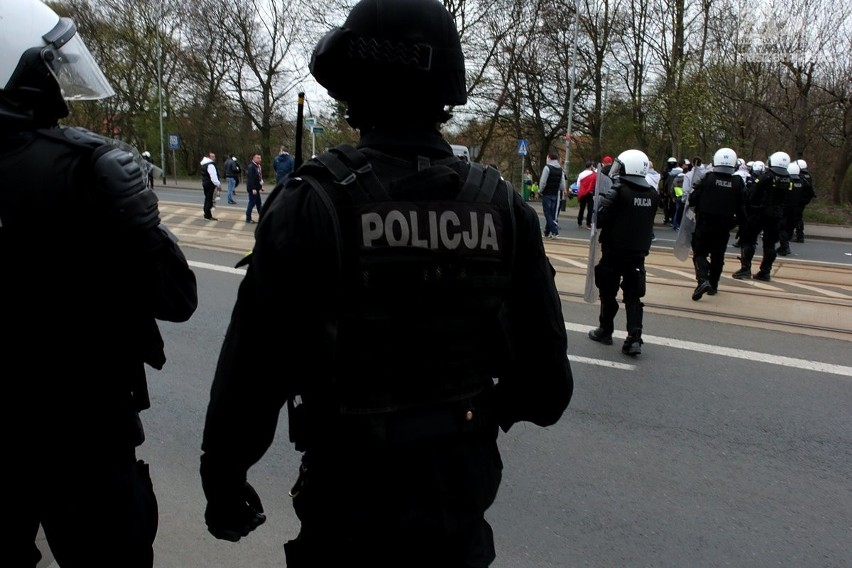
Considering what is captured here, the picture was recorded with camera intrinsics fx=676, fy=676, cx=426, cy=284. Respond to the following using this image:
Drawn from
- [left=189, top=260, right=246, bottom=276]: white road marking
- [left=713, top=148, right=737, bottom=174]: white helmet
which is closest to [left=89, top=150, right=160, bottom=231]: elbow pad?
[left=189, top=260, right=246, bottom=276]: white road marking

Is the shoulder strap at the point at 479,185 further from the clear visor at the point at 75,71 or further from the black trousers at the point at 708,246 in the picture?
Answer: the black trousers at the point at 708,246

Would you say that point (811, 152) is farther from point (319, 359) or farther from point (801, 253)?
point (319, 359)

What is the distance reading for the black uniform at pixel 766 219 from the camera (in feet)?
31.8

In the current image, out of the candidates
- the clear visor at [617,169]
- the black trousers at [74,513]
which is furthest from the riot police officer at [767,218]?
the black trousers at [74,513]

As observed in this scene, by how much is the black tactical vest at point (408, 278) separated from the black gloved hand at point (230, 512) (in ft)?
0.96

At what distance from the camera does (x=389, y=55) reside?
143cm

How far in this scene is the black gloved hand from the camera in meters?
1.44

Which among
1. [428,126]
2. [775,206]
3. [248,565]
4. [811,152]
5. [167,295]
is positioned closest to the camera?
[428,126]

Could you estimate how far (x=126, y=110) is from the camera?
120ft

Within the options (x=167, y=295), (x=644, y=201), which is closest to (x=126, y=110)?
(x=644, y=201)

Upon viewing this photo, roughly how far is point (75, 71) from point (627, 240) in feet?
16.1

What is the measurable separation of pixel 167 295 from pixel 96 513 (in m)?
0.57

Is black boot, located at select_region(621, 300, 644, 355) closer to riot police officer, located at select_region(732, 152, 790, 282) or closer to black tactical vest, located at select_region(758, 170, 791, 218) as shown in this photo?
riot police officer, located at select_region(732, 152, 790, 282)

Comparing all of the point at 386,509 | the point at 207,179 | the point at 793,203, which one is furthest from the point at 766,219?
the point at 207,179
